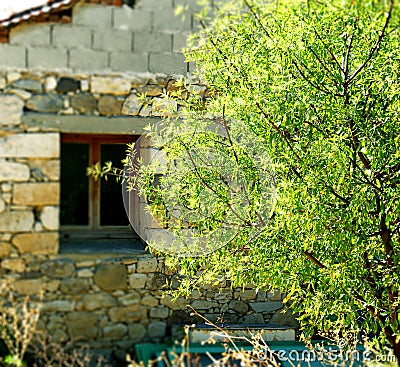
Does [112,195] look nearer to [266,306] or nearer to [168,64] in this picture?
[168,64]

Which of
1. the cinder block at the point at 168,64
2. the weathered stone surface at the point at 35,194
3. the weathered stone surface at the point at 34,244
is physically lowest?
the weathered stone surface at the point at 34,244

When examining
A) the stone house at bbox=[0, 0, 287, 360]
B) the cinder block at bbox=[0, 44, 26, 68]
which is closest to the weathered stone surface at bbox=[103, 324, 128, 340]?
the stone house at bbox=[0, 0, 287, 360]

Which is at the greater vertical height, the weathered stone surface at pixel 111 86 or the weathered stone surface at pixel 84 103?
the weathered stone surface at pixel 111 86

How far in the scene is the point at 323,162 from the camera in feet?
6.75

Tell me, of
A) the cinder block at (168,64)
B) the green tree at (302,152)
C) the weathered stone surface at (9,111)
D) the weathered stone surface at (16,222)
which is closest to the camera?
A: the green tree at (302,152)

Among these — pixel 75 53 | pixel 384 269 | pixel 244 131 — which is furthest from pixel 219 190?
pixel 75 53

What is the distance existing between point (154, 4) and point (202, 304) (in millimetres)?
1175

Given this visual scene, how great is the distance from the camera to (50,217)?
2879mm

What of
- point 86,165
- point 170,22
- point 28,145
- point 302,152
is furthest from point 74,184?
point 302,152

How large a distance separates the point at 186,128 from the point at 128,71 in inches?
15.9

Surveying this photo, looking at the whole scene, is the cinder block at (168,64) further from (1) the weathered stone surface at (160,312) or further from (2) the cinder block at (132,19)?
(1) the weathered stone surface at (160,312)

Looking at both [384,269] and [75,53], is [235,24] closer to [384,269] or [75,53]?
[75,53]

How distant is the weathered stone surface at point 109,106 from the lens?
261 centimetres

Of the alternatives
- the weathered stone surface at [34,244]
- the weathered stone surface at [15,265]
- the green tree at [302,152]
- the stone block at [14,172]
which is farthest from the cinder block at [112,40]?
the weathered stone surface at [15,265]
